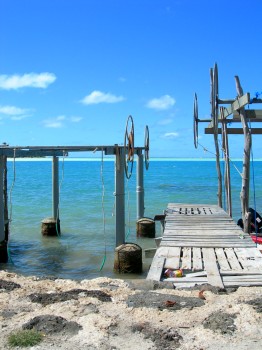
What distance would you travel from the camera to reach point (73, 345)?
4277mm

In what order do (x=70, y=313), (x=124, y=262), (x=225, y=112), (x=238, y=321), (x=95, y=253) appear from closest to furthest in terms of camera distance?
(x=238, y=321)
(x=70, y=313)
(x=124, y=262)
(x=225, y=112)
(x=95, y=253)

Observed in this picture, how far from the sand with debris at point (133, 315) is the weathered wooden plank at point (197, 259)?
1.09m

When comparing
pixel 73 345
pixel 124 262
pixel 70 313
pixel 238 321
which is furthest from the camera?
pixel 124 262

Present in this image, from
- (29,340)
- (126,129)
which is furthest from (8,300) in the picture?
(126,129)

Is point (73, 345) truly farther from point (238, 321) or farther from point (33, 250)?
point (33, 250)

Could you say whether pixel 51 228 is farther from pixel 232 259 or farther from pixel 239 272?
pixel 239 272

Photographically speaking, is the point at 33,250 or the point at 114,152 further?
the point at 33,250

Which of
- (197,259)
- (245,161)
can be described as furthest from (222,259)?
(245,161)

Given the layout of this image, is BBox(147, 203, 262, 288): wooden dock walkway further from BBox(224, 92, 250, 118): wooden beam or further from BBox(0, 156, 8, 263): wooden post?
BBox(0, 156, 8, 263): wooden post

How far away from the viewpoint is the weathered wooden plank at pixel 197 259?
275 inches

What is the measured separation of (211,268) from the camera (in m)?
6.85

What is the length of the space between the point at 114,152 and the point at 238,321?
22.1 feet

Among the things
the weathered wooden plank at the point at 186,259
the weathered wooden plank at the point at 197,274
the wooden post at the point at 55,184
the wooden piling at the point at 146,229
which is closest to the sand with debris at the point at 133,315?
the weathered wooden plank at the point at 197,274

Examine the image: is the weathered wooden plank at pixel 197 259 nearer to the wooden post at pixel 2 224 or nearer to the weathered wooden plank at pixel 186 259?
the weathered wooden plank at pixel 186 259
